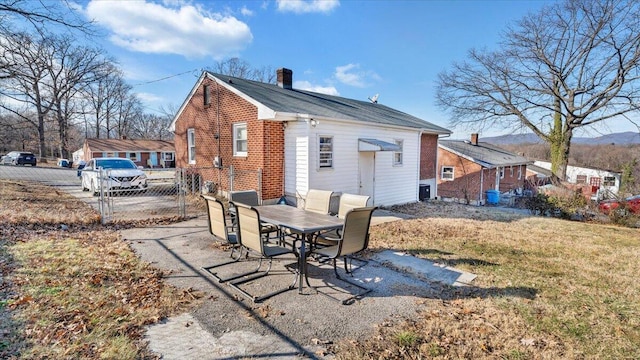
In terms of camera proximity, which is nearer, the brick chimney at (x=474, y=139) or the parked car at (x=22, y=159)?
the brick chimney at (x=474, y=139)

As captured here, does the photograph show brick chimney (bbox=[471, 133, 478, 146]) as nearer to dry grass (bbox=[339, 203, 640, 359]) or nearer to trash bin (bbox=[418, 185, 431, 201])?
trash bin (bbox=[418, 185, 431, 201])

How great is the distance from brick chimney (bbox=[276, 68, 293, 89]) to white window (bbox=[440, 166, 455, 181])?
53.9ft

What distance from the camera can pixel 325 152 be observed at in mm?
9719

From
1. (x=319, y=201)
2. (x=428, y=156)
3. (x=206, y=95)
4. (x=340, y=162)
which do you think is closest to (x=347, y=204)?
(x=319, y=201)

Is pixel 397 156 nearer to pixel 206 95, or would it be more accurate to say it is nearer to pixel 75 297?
→ pixel 206 95

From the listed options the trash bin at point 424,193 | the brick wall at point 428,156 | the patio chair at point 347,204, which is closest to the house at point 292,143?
the brick wall at point 428,156

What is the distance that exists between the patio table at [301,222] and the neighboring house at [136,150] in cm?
3734

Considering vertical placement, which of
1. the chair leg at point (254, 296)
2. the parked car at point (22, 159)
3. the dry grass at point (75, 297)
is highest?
the parked car at point (22, 159)

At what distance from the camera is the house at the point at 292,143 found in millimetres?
9328

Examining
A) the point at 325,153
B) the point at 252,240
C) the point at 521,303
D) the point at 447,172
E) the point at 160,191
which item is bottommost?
the point at 521,303

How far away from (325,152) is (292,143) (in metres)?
1.09

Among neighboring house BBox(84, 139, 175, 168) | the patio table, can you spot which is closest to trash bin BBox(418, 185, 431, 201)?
the patio table

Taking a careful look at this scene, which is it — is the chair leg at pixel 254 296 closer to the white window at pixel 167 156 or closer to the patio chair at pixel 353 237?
the patio chair at pixel 353 237

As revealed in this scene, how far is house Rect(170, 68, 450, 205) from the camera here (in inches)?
367
